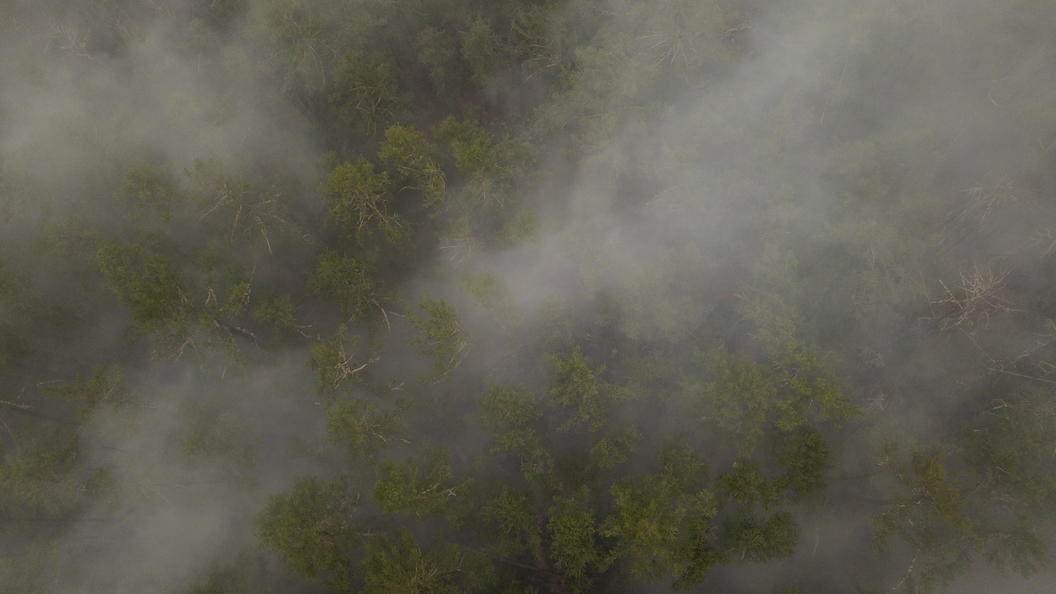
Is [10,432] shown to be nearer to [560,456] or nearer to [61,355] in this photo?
[61,355]

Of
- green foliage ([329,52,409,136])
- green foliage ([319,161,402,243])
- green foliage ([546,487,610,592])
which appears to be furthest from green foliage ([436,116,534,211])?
green foliage ([546,487,610,592])

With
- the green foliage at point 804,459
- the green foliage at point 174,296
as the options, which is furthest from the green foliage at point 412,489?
the green foliage at point 804,459

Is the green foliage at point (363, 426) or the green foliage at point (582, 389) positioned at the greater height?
the green foliage at point (363, 426)

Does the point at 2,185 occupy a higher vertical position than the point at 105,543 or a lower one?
higher

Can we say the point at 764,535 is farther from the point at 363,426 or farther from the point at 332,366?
the point at 332,366

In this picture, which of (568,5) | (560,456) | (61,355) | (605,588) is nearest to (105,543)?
(61,355)

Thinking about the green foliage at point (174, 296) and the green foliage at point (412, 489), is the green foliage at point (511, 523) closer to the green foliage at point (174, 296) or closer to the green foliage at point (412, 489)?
the green foliage at point (412, 489)

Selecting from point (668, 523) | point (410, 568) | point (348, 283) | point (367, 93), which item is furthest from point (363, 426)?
point (367, 93)

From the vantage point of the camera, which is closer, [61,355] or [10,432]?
[10,432]

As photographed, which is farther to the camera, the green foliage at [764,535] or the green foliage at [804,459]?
the green foliage at [804,459]
